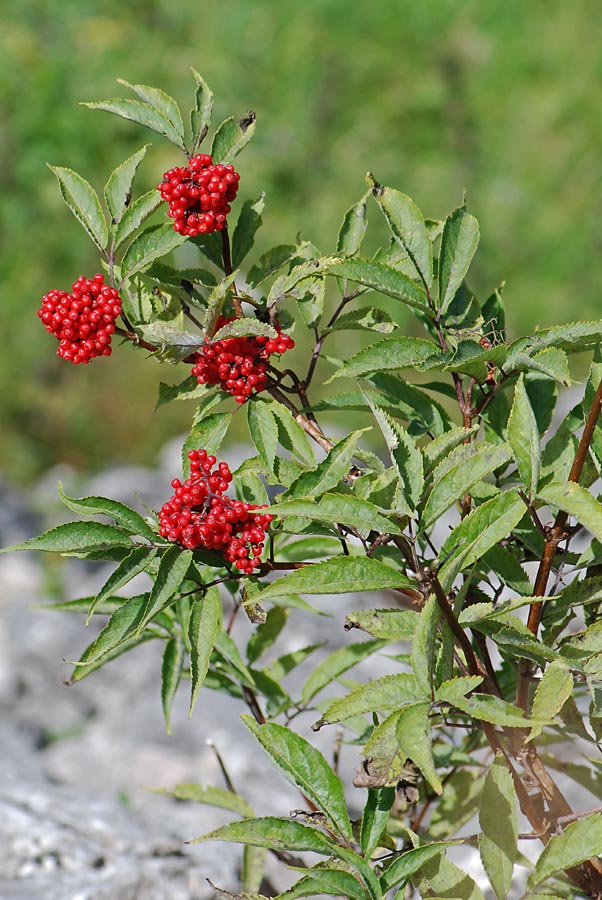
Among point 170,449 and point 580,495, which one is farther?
point 170,449

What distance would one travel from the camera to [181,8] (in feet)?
19.0

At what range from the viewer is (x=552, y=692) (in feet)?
3.47

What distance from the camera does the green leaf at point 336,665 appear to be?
1461 mm

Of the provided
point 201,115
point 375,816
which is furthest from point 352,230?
point 375,816

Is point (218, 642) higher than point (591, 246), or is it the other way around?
point (591, 246)

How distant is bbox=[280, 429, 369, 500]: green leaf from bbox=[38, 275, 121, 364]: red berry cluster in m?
0.29

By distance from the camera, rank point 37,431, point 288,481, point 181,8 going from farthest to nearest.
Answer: point 181,8
point 37,431
point 288,481

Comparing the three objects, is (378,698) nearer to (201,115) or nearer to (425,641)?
(425,641)

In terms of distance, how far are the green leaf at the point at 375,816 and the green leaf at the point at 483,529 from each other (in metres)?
0.30

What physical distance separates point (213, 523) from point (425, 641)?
257mm

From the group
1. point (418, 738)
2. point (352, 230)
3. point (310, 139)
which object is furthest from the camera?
point (310, 139)

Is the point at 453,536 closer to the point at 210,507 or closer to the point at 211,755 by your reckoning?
the point at 210,507

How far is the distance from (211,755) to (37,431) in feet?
7.68

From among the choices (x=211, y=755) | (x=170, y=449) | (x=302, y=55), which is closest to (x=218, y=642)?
(x=211, y=755)
